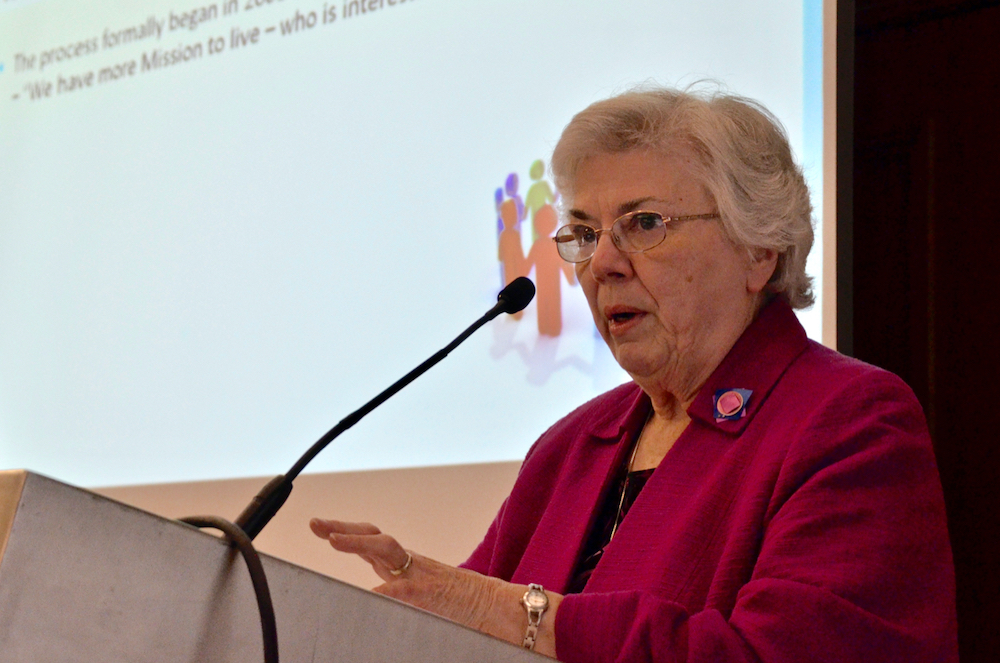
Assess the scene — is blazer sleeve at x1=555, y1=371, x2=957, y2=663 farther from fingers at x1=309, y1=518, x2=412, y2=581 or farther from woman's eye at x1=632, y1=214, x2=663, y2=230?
woman's eye at x1=632, y1=214, x2=663, y2=230

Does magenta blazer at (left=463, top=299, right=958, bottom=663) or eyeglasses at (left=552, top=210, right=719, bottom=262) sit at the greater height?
eyeglasses at (left=552, top=210, right=719, bottom=262)

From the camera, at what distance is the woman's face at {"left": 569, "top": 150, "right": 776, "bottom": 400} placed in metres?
1.70

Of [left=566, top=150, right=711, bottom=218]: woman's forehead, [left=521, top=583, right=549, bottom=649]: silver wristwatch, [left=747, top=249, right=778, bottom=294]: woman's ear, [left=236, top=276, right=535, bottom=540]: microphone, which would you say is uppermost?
[left=566, top=150, right=711, bottom=218]: woman's forehead

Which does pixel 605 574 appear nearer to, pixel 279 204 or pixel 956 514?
pixel 956 514

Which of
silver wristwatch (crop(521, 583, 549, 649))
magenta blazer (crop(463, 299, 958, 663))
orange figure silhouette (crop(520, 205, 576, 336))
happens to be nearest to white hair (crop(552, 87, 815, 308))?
magenta blazer (crop(463, 299, 958, 663))

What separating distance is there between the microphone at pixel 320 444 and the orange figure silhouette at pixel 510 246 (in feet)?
2.71

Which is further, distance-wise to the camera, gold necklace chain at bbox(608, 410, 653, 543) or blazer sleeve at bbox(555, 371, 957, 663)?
gold necklace chain at bbox(608, 410, 653, 543)

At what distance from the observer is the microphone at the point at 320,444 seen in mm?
1206

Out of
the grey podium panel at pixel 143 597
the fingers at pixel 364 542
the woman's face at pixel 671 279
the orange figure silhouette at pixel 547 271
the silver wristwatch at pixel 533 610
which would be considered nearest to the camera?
the grey podium panel at pixel 143 597

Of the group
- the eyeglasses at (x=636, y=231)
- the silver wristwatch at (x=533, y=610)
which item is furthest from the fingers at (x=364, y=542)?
the eyeglasses at (x=636, y=231)

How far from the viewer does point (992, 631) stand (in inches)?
84.8

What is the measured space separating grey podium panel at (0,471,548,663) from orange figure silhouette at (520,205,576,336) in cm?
147

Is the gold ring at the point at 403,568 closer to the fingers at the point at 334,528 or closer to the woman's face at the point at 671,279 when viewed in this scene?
the fingers at the point at 334,528

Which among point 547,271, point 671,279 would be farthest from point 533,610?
point 547,271
